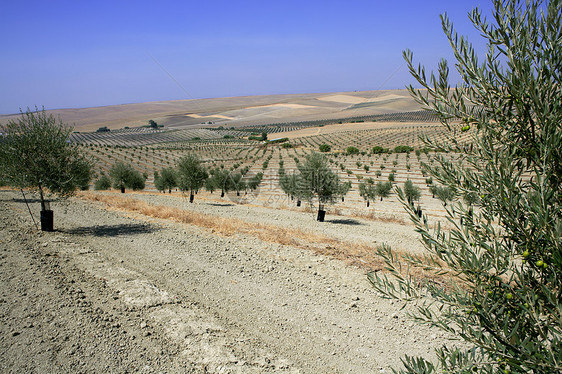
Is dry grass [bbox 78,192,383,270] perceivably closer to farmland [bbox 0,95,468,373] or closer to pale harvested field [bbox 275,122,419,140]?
farmland [bbox 0,95,468,373]

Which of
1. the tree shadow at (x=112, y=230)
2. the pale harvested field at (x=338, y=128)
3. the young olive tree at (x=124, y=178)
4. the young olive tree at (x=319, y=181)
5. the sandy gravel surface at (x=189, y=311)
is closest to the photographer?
the sandy gravel surface at (x=189, y=311)

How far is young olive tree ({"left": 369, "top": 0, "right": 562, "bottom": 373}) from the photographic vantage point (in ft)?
8.25

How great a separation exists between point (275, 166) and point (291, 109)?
121576 millimetres

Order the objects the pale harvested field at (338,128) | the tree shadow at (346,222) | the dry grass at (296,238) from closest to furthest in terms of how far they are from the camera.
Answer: the dry grass at (296,238), the tree shadow at (346,222), the pale harvested field at (338,128)

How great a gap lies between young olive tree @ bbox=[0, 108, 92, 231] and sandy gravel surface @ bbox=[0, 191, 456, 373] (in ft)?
7.66

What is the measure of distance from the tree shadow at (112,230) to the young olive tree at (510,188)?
527 inches

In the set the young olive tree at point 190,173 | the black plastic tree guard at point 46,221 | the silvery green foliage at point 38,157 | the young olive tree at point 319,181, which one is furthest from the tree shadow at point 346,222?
the black plastic tree guard at point 46,221

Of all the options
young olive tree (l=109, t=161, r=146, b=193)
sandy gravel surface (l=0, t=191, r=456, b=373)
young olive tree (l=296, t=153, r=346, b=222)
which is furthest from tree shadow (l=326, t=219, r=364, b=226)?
young olive tree (l=109, t=161, r=146, b=193)

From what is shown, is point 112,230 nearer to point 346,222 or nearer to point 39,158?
point 39,158

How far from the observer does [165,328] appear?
6.89 m

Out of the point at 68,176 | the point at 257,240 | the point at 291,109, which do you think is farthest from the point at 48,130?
the point at 291,109

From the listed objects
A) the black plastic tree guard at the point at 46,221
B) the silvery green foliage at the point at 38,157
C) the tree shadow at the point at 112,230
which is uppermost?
the silvery green foliage at the point at 38,157

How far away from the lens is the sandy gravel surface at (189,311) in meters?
6.04

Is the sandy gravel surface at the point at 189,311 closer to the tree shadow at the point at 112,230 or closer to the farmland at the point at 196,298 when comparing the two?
the farmland at the point at 196,298
